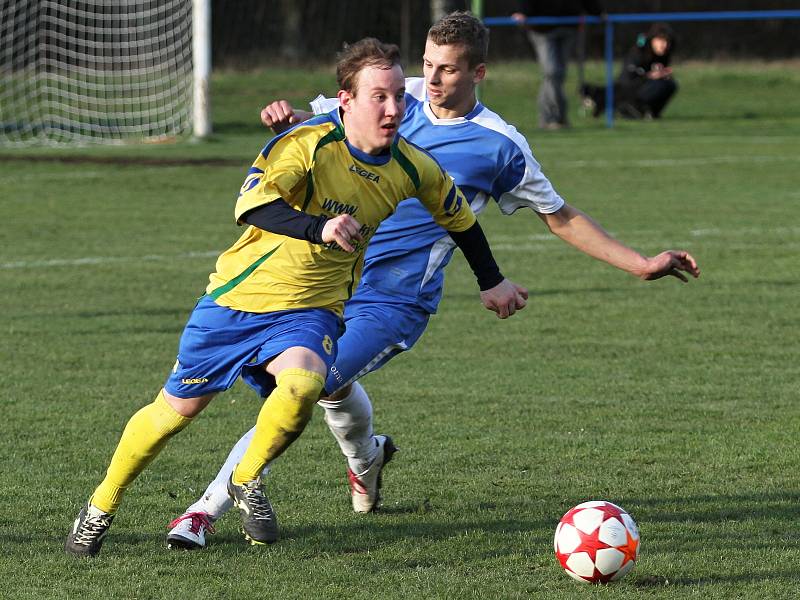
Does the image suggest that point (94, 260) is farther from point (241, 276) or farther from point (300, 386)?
point (300, 386)

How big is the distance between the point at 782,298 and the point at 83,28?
12.0 m

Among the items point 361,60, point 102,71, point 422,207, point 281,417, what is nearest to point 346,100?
point 361,60

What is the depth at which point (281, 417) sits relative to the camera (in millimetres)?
4031

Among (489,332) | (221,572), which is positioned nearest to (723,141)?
(489,332)

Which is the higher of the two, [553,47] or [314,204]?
[314,204]

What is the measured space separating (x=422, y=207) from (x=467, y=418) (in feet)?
5.04

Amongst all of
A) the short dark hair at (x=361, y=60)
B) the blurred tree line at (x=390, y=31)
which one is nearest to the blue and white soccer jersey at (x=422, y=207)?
the short dark hair at (x=361, y=60)

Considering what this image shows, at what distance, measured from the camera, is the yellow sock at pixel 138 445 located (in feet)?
13.9

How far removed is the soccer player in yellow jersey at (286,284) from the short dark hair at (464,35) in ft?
1.99

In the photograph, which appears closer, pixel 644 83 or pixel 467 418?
pixel 467 418

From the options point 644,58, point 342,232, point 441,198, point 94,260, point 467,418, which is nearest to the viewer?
point 342,232

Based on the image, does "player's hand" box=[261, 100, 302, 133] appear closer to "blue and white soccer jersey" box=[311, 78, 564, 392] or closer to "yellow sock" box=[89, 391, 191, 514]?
"blue and white soccer jersey" box=[311, 78, 564, 392]

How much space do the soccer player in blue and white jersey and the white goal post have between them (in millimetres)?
12498

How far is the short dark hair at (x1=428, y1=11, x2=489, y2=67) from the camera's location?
15.6ft
